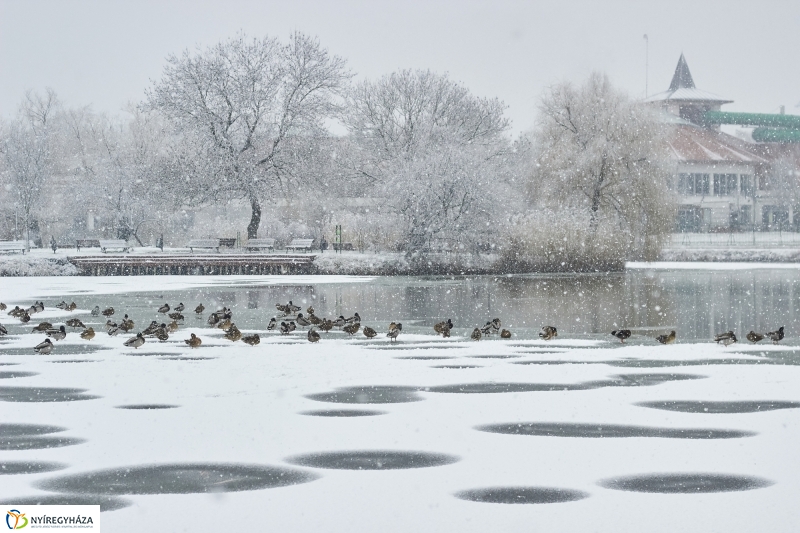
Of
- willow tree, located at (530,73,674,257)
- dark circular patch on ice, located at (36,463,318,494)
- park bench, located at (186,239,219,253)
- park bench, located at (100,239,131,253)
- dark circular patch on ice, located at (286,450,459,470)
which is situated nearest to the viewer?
dark circular patch on ice, located at (36,463,318,494)

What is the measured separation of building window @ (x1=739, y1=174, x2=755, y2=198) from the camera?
8788cm

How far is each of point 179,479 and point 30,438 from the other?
2232 millimetres

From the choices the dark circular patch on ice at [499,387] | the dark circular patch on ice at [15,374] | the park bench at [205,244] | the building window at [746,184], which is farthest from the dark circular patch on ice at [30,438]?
the building window at [746,184]

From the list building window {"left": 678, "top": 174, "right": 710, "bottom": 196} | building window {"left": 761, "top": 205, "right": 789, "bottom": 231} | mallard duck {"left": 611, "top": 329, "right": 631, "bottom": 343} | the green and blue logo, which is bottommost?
the green and blue logo

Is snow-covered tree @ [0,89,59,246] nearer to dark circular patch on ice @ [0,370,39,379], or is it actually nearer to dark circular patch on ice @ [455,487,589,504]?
dark circular patch on ice @ [0,370,39,379]

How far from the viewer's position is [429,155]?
153 ft

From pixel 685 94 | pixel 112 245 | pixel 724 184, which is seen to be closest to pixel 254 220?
pixel 112 245

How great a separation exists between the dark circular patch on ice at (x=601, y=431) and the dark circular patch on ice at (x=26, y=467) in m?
3.66

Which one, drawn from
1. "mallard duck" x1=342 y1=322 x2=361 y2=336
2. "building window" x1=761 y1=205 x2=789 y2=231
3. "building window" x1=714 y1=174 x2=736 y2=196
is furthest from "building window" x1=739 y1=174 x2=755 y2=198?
"mallard duck" x1=342 y1=322 x2=361 y2=336

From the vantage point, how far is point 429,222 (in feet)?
143

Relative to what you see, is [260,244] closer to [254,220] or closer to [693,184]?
[254,220]

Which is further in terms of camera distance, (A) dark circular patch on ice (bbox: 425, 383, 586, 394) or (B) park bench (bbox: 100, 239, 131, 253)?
(B) park bench (bbox: 100, 239, 131, 253)

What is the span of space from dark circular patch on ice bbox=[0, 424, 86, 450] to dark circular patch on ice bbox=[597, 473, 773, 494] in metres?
4.63

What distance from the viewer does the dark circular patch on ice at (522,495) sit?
732 cm
